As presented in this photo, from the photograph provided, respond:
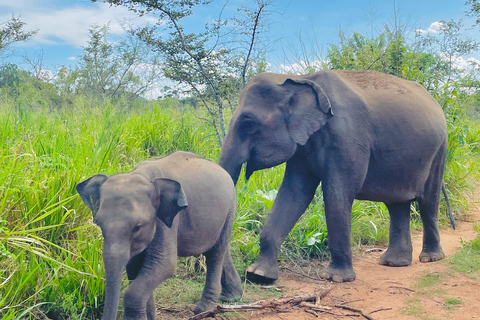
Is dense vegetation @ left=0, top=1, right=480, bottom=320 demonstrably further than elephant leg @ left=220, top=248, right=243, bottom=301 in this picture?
No

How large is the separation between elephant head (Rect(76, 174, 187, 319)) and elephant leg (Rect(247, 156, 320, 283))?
7.11 ft

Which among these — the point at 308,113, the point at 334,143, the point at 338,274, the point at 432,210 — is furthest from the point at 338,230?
the point at 432,210

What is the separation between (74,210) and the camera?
13.3 feet

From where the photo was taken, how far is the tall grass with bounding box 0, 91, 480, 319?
3.55 meters

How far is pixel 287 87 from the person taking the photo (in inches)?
201

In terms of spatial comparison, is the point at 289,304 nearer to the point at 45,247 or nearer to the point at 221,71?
the point at 45,247

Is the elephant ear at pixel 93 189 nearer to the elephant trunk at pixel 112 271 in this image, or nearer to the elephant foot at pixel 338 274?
the elephant trunk at pixel 112 271

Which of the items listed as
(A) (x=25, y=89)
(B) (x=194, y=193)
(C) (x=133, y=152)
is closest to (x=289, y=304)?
(B) (x=194, y=193)

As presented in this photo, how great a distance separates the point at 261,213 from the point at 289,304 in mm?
2175

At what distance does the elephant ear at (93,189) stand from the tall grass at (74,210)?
65 centimetres

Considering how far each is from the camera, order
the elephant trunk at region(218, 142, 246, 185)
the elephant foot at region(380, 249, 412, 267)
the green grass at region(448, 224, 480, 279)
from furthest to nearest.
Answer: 1. the elephant foot at region(380, 249, 412, 267)
2. the green grass at region(448, 224, 480, 279)
3. the elephant trunk at region(218, 142, 246, 185)

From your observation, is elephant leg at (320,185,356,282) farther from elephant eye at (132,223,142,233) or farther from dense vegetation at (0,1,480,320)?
elephant eye at (132,223,142,233)

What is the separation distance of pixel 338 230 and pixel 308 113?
1196 millimetres

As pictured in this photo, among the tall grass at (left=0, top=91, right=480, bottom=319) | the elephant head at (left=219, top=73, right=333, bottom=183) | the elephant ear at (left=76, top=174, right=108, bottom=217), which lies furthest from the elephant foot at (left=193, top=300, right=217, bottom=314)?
the elephant head at (left=219, top=73, right=333, bottom=183)
